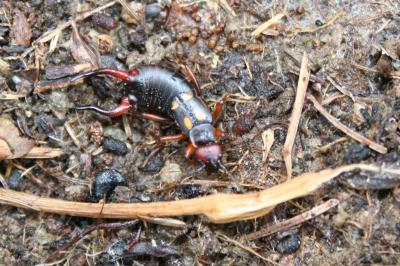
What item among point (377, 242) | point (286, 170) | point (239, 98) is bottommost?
point (377, 242)

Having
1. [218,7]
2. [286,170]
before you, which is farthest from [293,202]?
[218,7]

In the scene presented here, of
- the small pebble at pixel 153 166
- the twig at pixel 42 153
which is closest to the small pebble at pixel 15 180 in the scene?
the twig at pixel 42 153

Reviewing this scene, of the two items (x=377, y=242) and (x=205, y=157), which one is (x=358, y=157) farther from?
(x=205, y=157)

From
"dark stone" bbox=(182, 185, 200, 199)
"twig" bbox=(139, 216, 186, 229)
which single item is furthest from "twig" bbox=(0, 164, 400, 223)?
"dark stone" bbox=(182, 185, 200, 199)

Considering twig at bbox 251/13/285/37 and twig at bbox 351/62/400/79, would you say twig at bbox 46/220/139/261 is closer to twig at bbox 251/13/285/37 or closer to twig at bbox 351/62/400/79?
twig at bbox 251/13/285/37

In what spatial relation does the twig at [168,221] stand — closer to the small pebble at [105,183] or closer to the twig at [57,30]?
the small pebble at [105,183]

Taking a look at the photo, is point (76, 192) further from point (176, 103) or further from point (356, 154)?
point (356, 154)
